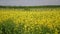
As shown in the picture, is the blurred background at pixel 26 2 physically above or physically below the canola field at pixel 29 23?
above

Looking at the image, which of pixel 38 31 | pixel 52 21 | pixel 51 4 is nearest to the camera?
pixel 38 31

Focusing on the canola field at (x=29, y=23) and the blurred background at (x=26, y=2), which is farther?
the blurred background at (x=26, y=2)

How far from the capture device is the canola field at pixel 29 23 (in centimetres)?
152

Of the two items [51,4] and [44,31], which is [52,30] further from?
[51,4]

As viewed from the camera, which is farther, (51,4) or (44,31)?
(51,4)

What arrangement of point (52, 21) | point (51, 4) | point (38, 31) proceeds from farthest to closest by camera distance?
point (51, 4), point (52, 21), point (38, 31)

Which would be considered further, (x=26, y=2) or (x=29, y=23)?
(x=26, y=2)

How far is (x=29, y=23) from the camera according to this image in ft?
5.26

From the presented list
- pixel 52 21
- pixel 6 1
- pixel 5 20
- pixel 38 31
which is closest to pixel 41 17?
pixel 52 21

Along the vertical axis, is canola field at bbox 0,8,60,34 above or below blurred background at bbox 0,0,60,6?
below

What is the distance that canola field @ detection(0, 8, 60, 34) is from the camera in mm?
1522

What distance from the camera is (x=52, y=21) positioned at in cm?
163

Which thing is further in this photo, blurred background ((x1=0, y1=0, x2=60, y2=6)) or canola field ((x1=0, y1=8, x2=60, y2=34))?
blurred background ((x1=0, y1=0, x2=60, y2=6))

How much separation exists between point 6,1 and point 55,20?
0.71m
